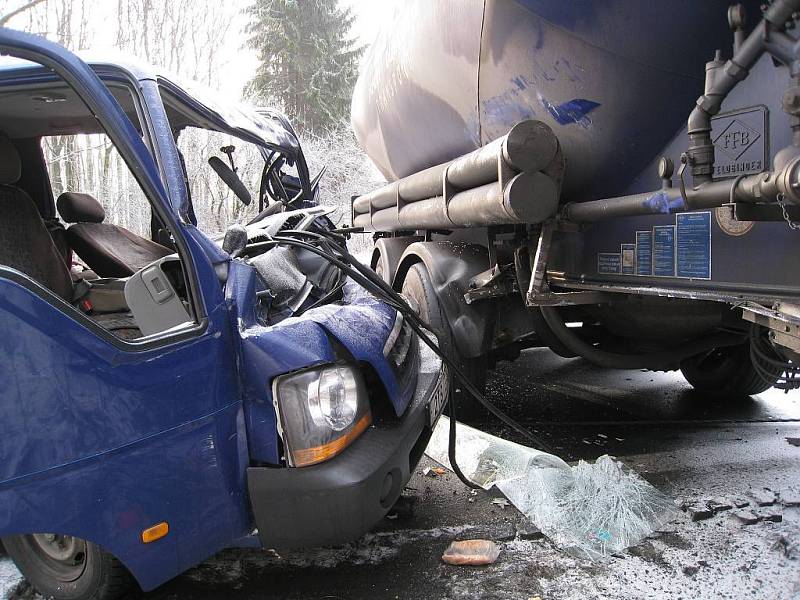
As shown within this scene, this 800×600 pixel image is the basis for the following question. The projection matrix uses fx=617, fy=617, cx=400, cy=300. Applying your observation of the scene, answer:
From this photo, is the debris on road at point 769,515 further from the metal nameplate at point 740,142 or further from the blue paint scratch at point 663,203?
the metal nameplate at point 740,142

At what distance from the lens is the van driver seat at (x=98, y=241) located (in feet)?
10.1

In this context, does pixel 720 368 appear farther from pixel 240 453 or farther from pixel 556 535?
pixel 240 453

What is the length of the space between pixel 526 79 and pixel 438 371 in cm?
157

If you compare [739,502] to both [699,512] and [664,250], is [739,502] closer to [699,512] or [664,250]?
[699,512]

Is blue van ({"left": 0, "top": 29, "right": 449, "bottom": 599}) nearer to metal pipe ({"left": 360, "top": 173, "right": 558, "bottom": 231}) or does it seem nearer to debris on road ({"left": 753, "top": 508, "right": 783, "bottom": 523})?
metal pipe ({"left": 360, "top": 173, "right": 558, "bottom": 231})

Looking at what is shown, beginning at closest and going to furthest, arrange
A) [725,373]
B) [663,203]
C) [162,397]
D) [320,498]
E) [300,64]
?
[162,397], [320,498], [663,203], [725,373], [300,64]

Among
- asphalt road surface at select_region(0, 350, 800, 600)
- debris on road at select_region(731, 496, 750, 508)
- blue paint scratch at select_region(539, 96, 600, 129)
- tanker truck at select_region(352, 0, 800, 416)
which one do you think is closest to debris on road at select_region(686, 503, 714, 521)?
asphalt road surface at select_region(0, 350, 800, 600)

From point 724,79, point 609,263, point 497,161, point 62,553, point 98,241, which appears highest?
→ point 724,79

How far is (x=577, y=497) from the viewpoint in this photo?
9.78 ft

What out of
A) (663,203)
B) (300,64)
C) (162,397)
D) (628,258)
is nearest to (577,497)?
(628,258)

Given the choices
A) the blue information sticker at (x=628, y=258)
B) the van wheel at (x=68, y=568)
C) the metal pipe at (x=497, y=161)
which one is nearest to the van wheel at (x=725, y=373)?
the blue information sticker at (x=628, y=258)

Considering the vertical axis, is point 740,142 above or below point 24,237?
above

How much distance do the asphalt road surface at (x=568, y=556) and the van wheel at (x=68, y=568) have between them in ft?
0.64

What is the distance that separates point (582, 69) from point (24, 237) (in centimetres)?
263
